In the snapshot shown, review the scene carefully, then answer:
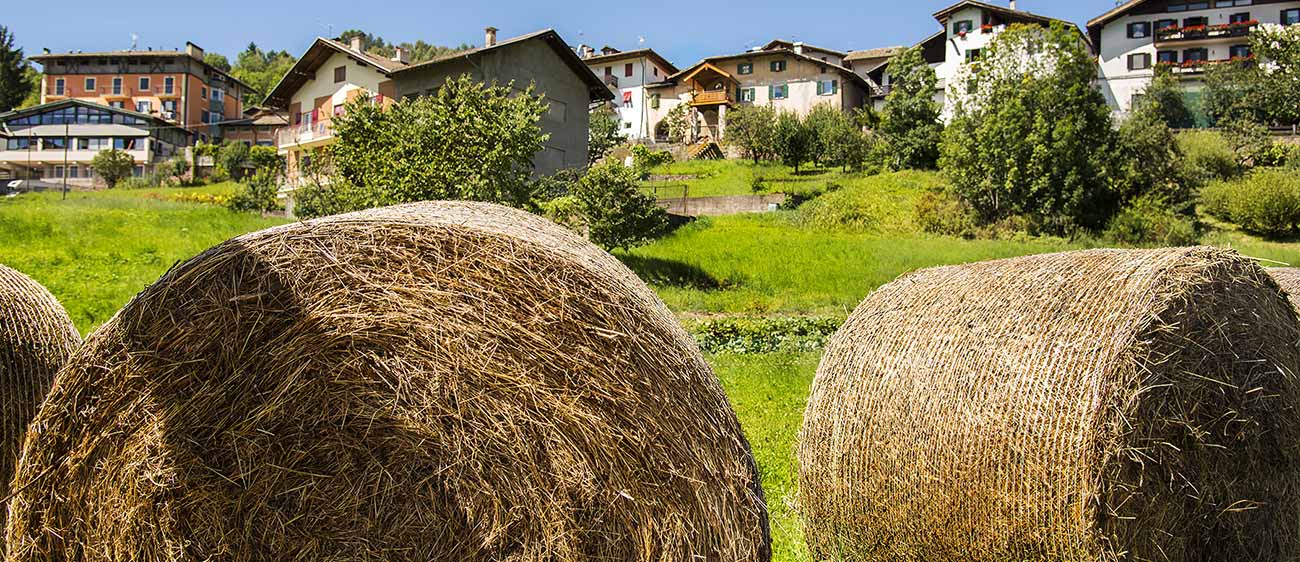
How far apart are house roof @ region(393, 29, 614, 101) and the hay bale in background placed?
32242mm

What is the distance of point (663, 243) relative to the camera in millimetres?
32938

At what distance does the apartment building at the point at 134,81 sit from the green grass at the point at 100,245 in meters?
65.6

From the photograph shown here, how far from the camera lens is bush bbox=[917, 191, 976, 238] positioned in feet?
121

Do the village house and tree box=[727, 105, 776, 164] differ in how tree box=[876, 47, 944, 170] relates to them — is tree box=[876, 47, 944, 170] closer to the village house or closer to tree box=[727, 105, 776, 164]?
tree box=[727, 105, 776, 164]

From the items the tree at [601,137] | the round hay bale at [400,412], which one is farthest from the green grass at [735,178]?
the round hay bale at [400,412]

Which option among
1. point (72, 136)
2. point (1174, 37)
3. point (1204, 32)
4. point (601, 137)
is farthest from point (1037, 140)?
point (72, 136)

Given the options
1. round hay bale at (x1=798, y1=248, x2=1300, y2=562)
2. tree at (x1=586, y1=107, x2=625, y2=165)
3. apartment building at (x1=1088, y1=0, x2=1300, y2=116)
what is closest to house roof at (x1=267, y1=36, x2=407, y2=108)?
tree at (x1=586, y1=107, x2=625, y2=165)

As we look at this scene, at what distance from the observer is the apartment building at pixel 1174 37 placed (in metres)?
60.5

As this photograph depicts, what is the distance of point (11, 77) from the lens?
298 feet

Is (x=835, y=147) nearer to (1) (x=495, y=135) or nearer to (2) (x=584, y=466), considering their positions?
(1) (x=495, y=135)

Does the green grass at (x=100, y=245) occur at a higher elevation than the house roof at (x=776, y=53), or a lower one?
lower

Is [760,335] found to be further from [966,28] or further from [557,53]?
[966,28]

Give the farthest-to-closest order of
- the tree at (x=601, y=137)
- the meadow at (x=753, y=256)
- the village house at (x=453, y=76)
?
1. the tree at (x=601, y=137)
2. the village house at (x=453, y=76)
3. the meadow at (x=753, y=256)

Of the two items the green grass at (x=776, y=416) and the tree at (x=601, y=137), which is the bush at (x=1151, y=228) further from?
the tree at (x=601, y=137)
